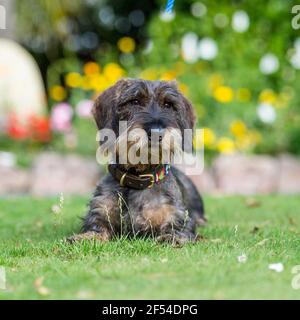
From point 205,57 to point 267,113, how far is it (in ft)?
6.65

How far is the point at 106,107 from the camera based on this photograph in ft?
18.8

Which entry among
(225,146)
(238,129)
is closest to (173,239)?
(225,146)

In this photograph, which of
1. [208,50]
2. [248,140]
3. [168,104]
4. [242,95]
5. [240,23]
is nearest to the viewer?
[168,104]

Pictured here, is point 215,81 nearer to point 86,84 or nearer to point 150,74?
point 150,74

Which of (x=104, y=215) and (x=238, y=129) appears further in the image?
(x=238, y=129)

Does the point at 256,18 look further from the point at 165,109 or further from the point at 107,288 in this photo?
the point at 107,288

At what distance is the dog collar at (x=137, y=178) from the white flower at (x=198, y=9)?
32.3 ft

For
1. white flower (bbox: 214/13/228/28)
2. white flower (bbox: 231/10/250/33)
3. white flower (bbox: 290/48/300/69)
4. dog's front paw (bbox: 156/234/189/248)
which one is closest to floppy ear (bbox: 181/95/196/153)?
dog's front paw (bbox: 156/234/189/248)

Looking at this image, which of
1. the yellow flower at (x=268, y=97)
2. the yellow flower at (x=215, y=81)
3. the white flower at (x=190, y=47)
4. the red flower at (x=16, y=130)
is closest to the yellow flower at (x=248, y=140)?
the yellow flower at (x=268, y=97)

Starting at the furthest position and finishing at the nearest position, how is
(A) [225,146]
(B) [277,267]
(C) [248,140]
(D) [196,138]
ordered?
(C) [248,140]
(A) [225,146]
(D) [196,138]
(B) [277,267]

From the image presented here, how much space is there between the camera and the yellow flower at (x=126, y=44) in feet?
52.4

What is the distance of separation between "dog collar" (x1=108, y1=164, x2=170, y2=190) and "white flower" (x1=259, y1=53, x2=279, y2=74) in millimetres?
8025
